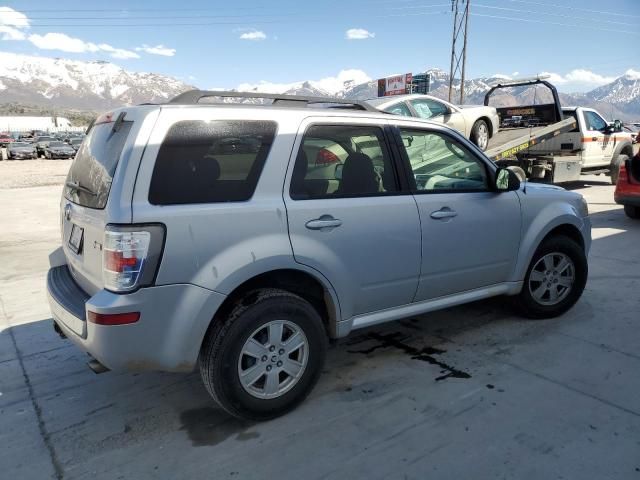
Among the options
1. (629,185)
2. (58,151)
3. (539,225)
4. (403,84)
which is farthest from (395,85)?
(539,225)

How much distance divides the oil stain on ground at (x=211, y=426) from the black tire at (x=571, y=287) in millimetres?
2603

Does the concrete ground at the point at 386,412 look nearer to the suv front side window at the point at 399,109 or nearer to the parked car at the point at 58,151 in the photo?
the suv front side window at the point at 399,109

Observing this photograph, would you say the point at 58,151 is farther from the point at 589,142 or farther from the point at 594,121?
the point at 589,142

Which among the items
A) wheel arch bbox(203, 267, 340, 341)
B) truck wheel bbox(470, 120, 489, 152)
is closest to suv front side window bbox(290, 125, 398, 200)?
wheel arch bbox(203, 267, 340, 341)

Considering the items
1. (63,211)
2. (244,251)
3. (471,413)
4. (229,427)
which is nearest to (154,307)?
(244,251)

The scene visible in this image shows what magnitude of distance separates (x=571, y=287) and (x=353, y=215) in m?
2.50

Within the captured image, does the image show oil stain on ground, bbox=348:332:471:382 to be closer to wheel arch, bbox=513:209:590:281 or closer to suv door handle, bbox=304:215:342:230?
wheel arch, bbox=513:209:590:281

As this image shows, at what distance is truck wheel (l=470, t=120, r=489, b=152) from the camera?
10.7 meters

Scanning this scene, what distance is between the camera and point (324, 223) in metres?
3.00

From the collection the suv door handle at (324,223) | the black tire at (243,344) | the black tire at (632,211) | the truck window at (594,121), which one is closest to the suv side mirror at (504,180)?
the suv door handle at (324,223)

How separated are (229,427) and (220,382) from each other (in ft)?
1.23

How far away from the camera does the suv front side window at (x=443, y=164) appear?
3.63 m

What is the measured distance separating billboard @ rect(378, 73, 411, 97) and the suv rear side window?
6443 cm

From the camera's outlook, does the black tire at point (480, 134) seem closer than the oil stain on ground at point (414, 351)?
No
